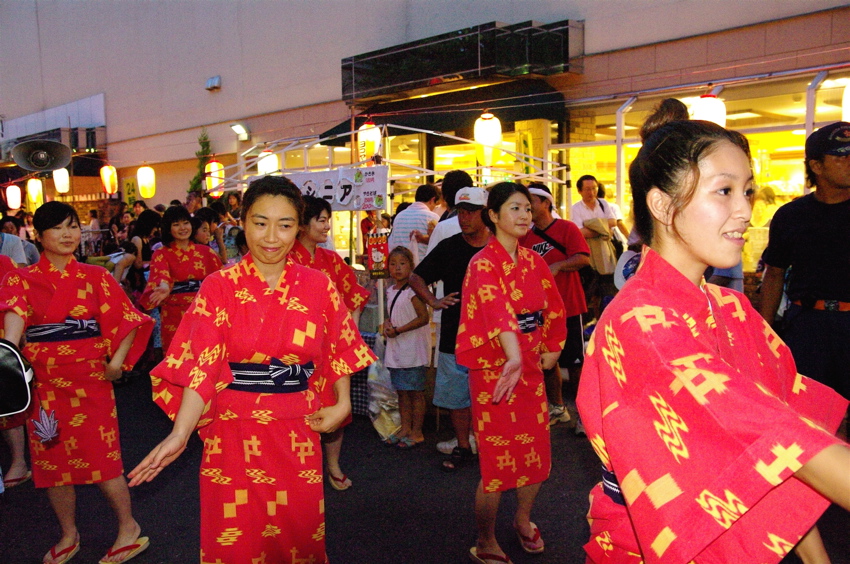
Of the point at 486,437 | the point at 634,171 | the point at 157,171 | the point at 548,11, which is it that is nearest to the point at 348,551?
the point at 486,437

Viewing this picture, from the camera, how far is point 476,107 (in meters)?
11.8

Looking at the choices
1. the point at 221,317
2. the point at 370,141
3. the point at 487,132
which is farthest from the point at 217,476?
the point at 487,132

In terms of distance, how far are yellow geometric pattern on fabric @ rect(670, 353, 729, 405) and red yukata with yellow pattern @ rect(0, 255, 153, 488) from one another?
10.5 feet

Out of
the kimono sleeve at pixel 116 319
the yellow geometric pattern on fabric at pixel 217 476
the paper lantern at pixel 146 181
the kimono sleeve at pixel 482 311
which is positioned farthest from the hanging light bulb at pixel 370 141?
the paper lantern at pixel 146 181

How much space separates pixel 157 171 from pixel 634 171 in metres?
21.1

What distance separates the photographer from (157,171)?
68.6 feet

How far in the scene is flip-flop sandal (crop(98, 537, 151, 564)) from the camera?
3701 mm

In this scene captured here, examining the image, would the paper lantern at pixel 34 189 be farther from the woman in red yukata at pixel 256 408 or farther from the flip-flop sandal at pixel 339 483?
the woman in red yukata at pixel 256 408

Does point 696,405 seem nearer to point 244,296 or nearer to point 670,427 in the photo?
point 670,427

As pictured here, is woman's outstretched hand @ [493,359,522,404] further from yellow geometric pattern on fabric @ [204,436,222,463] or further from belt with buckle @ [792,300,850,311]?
belt with buckle @ [792,300,850,311]

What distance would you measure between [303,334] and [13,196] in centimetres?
2104

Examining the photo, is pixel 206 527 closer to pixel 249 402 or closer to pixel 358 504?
pixel 249 402

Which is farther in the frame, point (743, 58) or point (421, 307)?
point (743, 58)

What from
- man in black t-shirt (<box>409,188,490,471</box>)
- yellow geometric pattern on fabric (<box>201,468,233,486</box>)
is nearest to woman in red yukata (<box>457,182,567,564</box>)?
man in black t-shirt (<box>409,188,490,471</box>)
